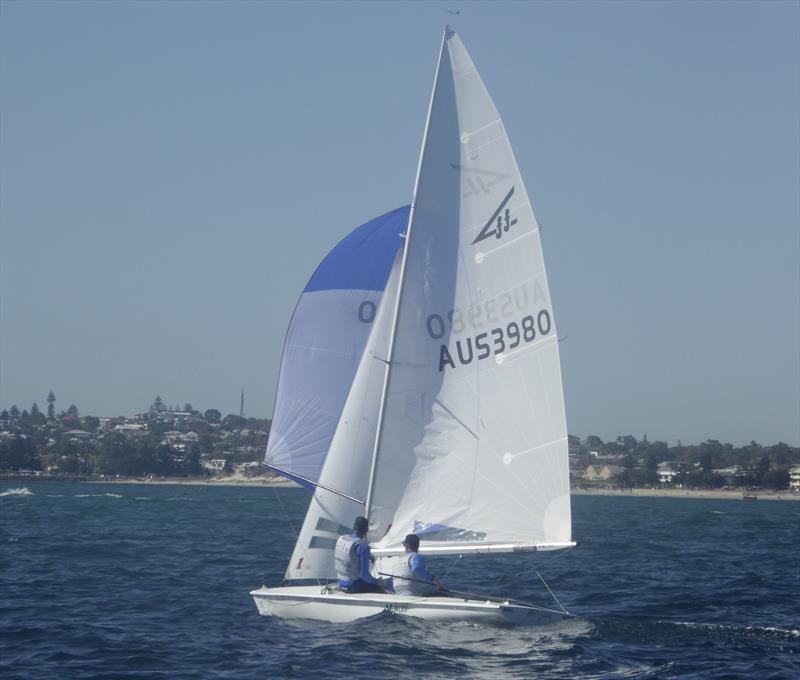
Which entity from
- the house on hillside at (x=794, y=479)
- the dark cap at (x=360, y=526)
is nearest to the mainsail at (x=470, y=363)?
the dark cap at (x=360, y=526)

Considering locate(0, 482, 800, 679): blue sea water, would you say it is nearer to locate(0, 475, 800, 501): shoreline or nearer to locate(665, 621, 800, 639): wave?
locate(665, 621, 800, 639): wave

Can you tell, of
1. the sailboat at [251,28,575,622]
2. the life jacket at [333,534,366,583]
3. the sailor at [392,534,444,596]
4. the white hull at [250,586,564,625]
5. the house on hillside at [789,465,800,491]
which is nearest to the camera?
the white hull at [250,586,564,625]

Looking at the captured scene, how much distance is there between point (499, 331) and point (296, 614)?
4.86 m

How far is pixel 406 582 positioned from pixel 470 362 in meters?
3.26

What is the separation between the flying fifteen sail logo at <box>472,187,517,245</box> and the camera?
16.3m

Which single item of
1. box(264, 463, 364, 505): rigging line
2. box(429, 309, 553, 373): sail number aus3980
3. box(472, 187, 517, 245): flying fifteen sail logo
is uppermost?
box(472, 187, 517, 245): flying fifteen sail logo

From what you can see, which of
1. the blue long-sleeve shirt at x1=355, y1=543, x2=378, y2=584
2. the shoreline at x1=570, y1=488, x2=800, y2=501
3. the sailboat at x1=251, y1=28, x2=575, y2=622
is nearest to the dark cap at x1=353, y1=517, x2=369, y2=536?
the blue long-sleeve shirt at x1=355, y1=543, x2=378, y2=584

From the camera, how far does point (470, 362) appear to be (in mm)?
16500

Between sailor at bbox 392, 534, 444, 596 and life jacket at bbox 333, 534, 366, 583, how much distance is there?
1.78 ft

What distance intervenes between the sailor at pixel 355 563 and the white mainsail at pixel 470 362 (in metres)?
0.66

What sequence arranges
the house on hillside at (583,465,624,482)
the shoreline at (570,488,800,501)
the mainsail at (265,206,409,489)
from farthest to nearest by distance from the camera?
the house on hillside at (583,465,624,482) → the shoreline at (570,488,800,501) → the mainsail at (265,206,409,489)

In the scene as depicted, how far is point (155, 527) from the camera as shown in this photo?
138 ft

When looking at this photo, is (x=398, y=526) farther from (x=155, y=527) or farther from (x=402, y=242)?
(x=155, y=527)

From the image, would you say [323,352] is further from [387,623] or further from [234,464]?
[234,464]
